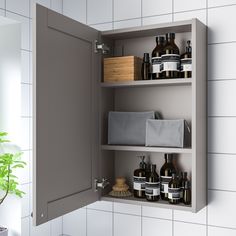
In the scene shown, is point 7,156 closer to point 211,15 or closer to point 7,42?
point 7,42

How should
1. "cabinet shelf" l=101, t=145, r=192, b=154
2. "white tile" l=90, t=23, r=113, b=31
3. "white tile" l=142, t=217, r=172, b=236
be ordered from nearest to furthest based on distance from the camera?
1. "cabinet shelf" l=101, t=145, r=192, b=154
2. "white tile" l=142, t=217, r=172, b=236
3. "white tile" l=90, t=23, r=113, b=31

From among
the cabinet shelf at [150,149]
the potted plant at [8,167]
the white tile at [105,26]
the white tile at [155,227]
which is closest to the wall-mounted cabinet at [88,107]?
the cabinet shelf at [150,149]

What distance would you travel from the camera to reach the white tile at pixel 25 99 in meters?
1.81

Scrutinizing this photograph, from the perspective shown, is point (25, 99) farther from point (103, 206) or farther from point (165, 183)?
point (165, 183)

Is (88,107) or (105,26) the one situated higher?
(105,26)

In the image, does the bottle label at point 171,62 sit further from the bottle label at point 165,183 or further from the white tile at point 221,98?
the bottle label at point 165,183

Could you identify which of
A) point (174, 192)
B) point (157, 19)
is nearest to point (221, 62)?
point (157, 19)

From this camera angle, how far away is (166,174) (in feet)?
5.39

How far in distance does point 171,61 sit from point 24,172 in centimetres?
89

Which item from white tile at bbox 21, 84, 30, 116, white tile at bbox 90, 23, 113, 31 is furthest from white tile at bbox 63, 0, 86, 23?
white tile at bbox 21, 84, 30, 116

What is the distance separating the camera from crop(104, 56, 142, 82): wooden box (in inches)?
66.1

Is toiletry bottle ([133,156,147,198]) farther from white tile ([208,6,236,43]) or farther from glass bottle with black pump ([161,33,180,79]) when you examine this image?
white tile ([208,6,236,43])

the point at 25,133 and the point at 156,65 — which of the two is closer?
the point at 156,65

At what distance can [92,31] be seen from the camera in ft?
5.38
